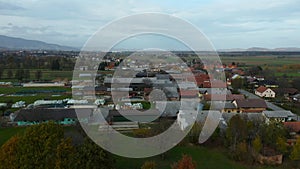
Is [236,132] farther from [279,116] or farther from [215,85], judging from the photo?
[215,85]

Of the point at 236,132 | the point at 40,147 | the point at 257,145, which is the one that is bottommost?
the point at 257,145

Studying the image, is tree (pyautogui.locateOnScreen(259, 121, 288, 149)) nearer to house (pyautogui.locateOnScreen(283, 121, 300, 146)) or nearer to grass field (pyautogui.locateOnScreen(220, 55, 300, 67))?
house (pyautogui.locateOnScreen(283, 121, 300, 146))

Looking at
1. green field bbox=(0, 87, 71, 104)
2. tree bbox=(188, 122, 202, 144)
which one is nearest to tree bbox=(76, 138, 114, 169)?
tree bbox=(188, 122, 202, 144)

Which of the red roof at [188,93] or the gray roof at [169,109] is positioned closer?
the gray roof at [169,109]

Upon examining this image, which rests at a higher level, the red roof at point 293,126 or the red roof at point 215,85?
the red roof at point 215,85

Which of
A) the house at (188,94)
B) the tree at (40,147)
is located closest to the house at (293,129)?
the house at (188,94)

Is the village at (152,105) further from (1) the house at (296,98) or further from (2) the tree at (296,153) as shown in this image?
(2) the tree at (296,153)

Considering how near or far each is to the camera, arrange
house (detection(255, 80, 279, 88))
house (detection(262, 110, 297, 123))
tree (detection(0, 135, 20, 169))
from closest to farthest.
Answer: tree (detection(0, 135, 20, 169))
house (detection(262, 110, 297, 123))
house (detection(255, 80, 279, 88))

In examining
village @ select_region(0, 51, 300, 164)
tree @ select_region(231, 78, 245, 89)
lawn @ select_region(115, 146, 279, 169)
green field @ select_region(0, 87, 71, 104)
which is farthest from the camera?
tree @ select_region(231, 78, 245, 89)

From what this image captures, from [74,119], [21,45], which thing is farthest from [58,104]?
[21,45]

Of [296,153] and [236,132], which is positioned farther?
[236,132]

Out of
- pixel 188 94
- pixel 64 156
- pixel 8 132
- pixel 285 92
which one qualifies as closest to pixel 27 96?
pixel 8 132

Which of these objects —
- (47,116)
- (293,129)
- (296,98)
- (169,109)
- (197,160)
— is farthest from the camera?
(296,98)
